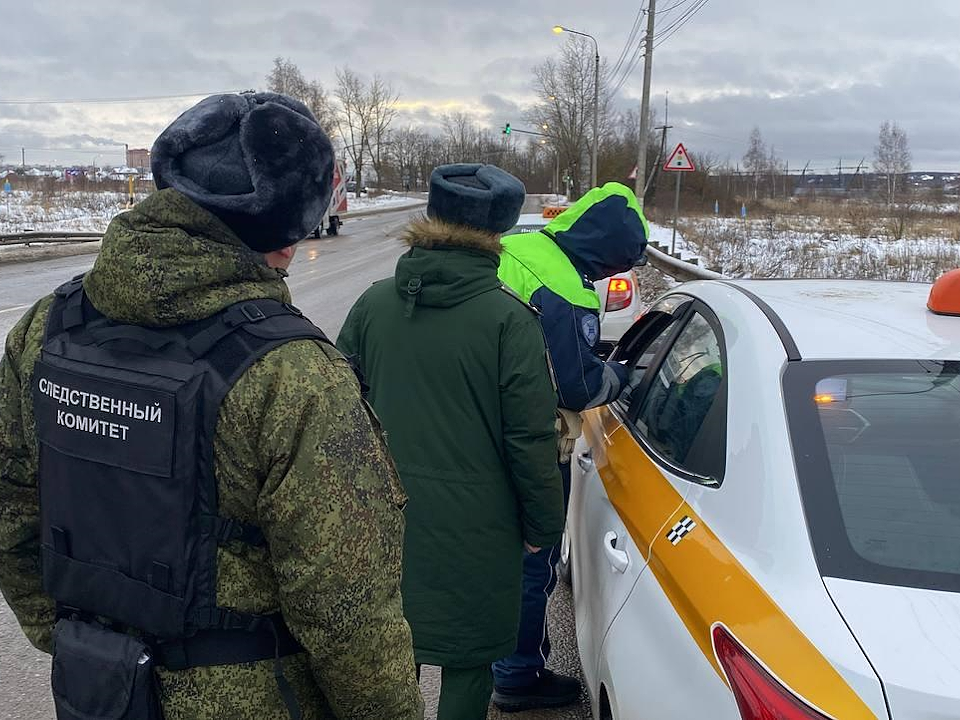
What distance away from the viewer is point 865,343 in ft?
6.56

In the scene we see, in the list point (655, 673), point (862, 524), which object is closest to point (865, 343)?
point (862, 524)

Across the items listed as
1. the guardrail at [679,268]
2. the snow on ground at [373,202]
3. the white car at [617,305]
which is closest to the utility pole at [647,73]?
the guardrail at [679,268]

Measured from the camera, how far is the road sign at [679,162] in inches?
631

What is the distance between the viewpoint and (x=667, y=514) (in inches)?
75.8

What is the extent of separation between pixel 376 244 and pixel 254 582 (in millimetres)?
24107

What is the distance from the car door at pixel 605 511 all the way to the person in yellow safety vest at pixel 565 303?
0.10 meters

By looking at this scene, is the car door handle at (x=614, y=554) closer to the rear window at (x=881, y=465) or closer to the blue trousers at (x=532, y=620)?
the rear window at (x=881, y=465)

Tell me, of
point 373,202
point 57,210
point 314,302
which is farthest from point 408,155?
point 314,302

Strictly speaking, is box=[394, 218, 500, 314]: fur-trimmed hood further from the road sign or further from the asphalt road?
the road sign

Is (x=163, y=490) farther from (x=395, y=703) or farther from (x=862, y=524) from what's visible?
(x=862, y=524)

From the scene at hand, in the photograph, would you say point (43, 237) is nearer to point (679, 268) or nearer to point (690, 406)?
point (679, 268)

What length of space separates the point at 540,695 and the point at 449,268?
1676 mm

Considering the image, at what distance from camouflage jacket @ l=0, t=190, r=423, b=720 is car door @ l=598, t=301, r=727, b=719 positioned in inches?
22.2

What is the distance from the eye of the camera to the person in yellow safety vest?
2.68m
